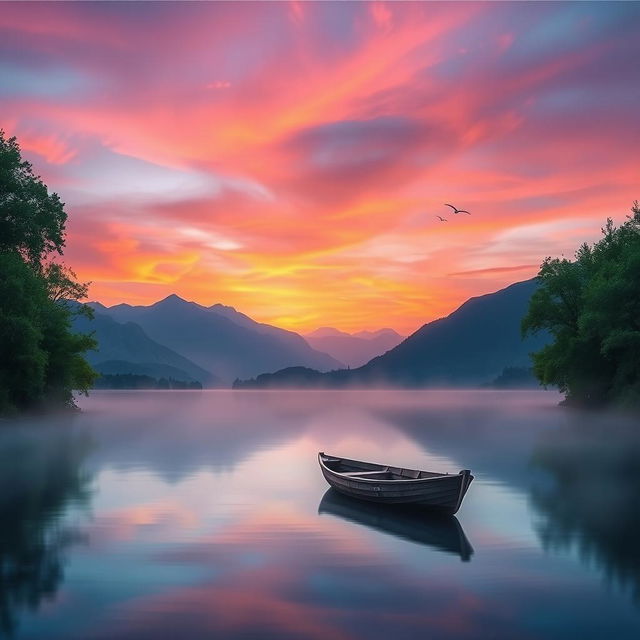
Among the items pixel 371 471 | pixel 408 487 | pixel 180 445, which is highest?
pixel 408 487

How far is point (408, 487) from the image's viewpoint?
27516 millimetres

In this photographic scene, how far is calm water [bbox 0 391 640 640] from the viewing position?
1559cm

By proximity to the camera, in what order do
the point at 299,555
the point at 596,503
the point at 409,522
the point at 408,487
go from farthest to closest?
the point at 596,503 < the point at 408,487 < the point at 409,522 < the point at 299,555

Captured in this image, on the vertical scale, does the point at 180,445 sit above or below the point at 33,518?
below

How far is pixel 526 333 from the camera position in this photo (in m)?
107

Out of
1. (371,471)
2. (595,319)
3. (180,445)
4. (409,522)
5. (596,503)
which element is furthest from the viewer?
(595,319)

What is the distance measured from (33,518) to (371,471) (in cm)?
1523

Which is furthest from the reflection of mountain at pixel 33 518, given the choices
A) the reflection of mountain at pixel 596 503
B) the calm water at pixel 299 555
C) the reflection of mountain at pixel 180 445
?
the reflection of mountain at pixel 596 503

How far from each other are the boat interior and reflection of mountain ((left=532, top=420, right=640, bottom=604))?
518 cm

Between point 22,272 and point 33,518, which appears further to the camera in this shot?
point 22,272

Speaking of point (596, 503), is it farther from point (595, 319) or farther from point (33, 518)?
point (595, 319)

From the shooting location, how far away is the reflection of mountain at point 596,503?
2162 cm

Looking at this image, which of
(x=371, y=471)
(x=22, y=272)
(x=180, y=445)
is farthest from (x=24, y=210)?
(x=371, y=471)

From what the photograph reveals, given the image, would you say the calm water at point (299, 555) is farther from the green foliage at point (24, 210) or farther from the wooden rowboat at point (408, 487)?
the green foliage at point (24, 210)
